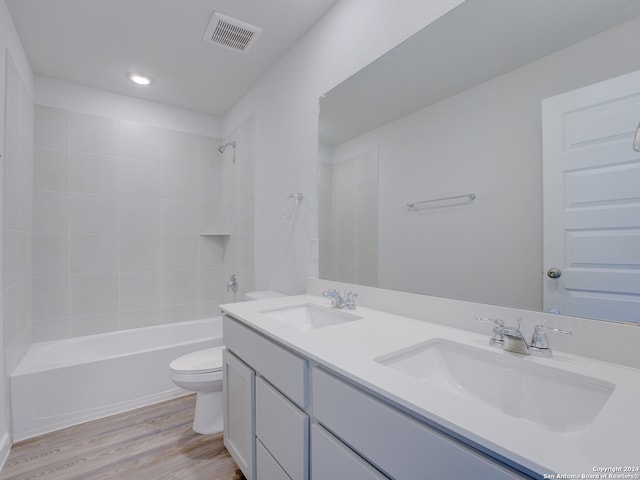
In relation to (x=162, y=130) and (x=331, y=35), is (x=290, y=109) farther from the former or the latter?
(x=162, y=130)

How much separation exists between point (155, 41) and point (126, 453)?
2527mm

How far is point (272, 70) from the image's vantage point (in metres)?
2.32

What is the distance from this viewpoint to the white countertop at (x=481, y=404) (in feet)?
1.50

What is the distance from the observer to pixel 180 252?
10.0 ft

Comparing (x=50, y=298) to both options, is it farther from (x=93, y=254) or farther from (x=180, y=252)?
(x=180, y=252)

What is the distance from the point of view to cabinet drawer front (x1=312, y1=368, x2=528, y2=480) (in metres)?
0.54

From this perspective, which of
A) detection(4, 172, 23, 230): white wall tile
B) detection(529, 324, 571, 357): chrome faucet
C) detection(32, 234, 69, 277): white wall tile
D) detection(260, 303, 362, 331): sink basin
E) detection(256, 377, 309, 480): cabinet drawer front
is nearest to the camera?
detection(529, 324, 571, 357): chrome faucet

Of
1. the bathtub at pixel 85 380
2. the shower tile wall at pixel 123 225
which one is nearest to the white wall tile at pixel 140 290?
the shower tile wall at pixel 123 225

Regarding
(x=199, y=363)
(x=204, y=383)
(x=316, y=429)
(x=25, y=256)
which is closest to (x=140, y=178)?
(x=25, y=256)

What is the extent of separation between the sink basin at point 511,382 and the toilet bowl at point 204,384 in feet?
4.28

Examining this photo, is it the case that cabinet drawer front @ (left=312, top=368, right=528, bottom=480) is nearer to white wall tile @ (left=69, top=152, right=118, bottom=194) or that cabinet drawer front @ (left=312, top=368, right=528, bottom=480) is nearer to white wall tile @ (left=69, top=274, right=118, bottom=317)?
white wall tile @ (left=69, top=274, right=118, bottom=317)

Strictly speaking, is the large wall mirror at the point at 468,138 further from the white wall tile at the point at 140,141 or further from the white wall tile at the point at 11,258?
the white wall tile at the point at 140,141

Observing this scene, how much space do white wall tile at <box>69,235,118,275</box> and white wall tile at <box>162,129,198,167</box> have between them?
0.92 meters

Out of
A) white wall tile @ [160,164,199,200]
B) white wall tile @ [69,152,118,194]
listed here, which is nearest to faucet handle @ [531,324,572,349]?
white wall tile @ [160,164,199,200]
